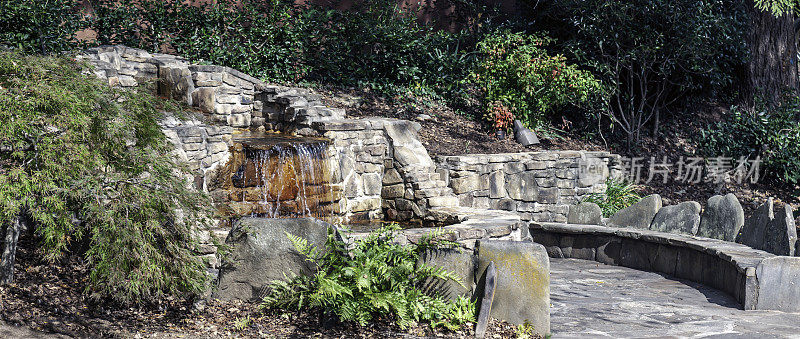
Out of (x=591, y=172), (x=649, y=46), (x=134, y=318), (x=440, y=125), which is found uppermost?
(x=649, y=46)

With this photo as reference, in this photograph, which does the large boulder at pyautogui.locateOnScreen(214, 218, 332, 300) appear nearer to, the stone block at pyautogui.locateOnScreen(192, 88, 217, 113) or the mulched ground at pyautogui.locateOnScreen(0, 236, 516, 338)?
the mulched ground at pyautogui.locateOnScreen(0, 236, 516, 338)

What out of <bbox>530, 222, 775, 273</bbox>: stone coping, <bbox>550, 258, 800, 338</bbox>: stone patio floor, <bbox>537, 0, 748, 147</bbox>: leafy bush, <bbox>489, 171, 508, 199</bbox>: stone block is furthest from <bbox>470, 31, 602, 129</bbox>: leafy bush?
<bbox>550, 258, 800, 338</bbox>: stone patio floor

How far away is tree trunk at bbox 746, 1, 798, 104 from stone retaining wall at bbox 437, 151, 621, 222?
12.4 ft

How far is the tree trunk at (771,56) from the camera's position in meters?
11.8

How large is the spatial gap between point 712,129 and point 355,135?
6.74m

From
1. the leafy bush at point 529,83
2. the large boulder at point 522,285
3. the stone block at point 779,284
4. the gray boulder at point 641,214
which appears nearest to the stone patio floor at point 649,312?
the stone block at point 779,284

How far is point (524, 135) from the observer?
34.7ft

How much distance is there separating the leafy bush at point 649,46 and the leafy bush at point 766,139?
2.79 ft

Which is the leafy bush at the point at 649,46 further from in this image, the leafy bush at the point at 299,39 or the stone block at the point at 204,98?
the stone block at the point at 204,98

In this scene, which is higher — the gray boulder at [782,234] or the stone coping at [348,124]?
the stone coping at [348,124]

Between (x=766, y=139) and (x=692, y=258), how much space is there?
17.5 feet

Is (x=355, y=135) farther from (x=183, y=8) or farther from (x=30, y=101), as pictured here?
(x=30, y=101)

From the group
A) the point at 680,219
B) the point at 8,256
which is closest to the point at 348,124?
the point at 680,219

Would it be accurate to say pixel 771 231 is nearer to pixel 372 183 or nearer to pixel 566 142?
pixel 372 183
